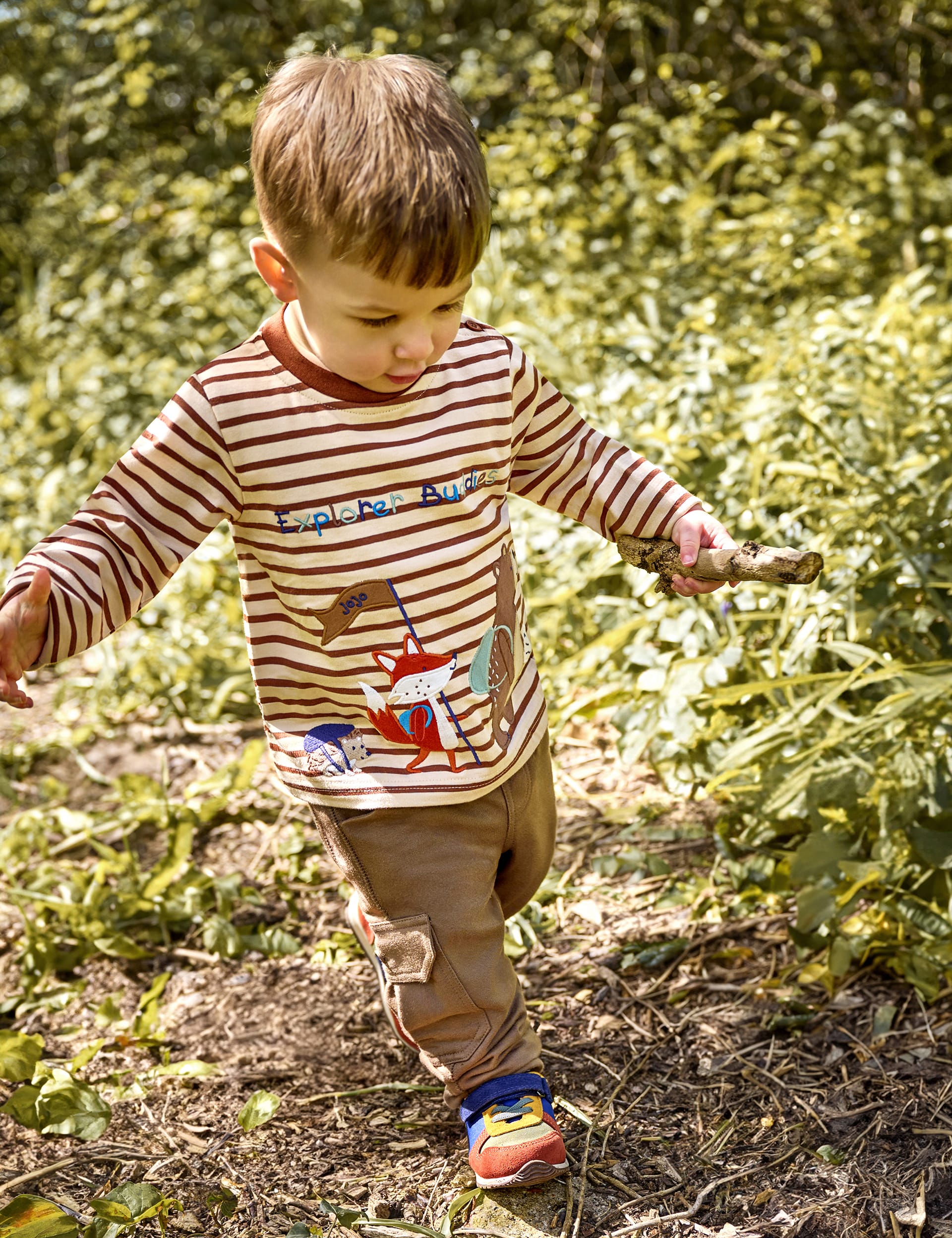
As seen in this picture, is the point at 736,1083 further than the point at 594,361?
No

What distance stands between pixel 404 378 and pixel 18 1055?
44.5 inches

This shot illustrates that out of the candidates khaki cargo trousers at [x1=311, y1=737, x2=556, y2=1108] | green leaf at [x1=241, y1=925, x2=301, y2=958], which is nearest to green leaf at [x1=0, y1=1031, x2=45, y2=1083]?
green leaf at [x1=241, y1=925, x2=301, y2=958]

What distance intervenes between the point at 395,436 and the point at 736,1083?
1043 millimetres

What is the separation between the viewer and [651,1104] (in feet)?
5.79

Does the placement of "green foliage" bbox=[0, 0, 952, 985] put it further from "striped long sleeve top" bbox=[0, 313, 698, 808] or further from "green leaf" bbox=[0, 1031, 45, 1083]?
"striped long sleeve top" bbox=[0, 313, 698, 808]

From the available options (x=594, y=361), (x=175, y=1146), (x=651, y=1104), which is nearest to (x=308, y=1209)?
(x=175, y=1146)

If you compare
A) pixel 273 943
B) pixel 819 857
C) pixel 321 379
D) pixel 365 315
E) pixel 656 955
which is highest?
pixel 365 315

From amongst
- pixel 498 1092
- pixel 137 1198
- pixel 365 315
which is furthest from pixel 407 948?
pixel 365 315

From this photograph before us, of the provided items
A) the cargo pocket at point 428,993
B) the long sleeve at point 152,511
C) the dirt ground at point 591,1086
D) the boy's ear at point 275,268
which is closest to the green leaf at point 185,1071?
the dirt ground at point 591,1086

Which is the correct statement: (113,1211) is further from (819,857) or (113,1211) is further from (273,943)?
(819,857)

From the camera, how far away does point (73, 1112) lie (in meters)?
1.73

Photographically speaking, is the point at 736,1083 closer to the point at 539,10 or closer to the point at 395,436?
the point at 395,436

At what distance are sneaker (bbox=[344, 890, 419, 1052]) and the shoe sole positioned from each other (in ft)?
0.68

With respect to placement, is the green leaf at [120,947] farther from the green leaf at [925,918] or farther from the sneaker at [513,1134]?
the green leaf at [925,918]
